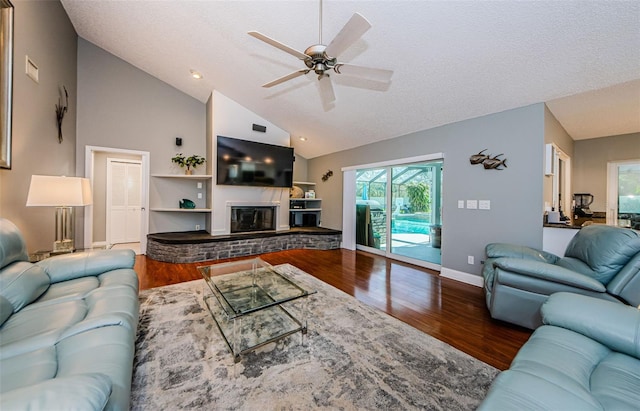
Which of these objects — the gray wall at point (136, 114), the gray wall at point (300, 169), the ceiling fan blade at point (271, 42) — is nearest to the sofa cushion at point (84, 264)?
the ceiling fan blade at point (271, 42)

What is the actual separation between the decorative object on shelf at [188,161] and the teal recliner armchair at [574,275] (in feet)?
17.6

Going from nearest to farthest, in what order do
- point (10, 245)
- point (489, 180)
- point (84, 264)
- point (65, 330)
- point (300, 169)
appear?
point (65, 330), point (10, 245), point (84, 264), point (489, 180), point (300, 169)

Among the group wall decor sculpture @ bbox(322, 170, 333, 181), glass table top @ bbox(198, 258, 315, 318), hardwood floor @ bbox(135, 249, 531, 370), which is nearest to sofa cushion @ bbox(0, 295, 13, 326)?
glass table top @ bbox(198, 258, 315, 318)

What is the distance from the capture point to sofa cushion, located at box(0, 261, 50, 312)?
1.48m

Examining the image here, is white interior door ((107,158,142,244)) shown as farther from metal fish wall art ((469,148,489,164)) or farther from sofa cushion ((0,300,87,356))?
metal fish wall art ((469,148,489,164))

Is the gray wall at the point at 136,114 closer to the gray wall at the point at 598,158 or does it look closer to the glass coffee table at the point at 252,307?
the glass coffee table at the point at 252,307

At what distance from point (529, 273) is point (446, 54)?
2.30 m

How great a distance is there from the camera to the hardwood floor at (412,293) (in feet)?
6.73

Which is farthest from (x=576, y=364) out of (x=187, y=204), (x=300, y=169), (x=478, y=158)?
(x=300, y=169)

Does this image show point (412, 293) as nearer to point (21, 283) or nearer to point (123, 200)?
point (21, 283)

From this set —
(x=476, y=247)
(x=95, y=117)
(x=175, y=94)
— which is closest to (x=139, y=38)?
(x=175, y=94)

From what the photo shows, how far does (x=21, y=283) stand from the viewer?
5.11ft

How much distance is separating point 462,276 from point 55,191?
5.03 metres

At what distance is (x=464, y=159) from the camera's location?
3.51m
